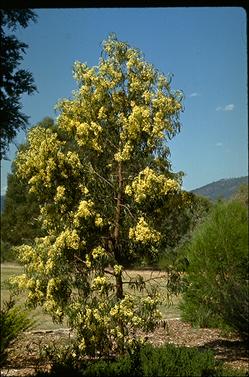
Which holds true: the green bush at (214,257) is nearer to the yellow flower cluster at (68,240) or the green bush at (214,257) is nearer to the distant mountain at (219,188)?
the distant mountain at (219,188)

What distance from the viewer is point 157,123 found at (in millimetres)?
5605

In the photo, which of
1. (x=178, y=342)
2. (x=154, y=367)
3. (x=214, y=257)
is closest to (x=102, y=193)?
(x=154, y=367)

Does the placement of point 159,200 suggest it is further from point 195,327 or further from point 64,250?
point 195,327

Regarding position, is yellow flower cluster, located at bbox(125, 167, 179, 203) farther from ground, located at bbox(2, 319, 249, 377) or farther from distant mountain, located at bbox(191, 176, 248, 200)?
ground, located at bbox(2, 319, 249, 377)

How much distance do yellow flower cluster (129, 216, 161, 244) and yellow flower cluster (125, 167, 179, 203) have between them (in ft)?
0.82

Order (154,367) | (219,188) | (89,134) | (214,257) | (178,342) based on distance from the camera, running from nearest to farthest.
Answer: (154,367) → (89,134) → (178,342) → (214,257) → (219,188)

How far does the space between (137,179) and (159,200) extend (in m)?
0.34

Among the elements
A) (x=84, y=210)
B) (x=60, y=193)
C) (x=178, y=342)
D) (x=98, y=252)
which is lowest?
(x=178, y=342)

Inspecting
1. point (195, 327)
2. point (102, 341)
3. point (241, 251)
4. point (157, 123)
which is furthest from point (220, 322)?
point (157, 123)

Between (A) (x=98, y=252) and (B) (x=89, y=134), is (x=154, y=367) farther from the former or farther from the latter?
(B) (x=89, y=134)

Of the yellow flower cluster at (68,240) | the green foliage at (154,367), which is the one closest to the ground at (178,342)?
the yellow flower cluster at (68,240)

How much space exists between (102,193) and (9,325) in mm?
1742

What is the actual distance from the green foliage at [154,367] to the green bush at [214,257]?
5245 millimetres

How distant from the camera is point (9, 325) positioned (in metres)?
5.02
